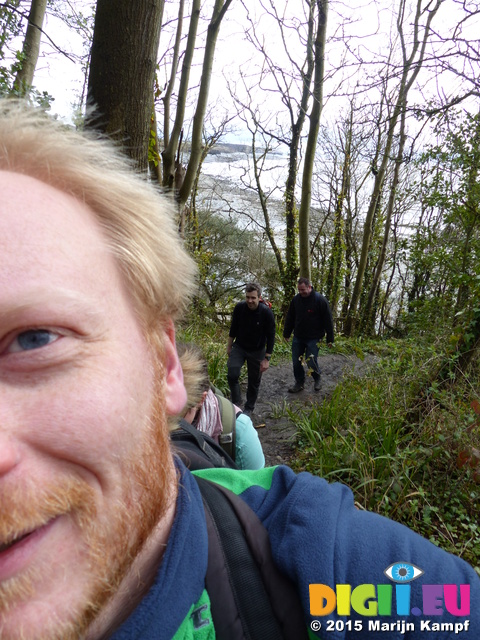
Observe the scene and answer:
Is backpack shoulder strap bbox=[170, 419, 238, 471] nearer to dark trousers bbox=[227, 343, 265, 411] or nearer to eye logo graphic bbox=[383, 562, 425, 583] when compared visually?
eye logo graphic bbox=[383, 562, 425, 583]

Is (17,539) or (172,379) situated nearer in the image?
(17,539)

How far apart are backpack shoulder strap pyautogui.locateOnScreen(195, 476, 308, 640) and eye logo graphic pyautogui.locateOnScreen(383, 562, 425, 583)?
22 cm

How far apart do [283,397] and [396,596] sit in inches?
252

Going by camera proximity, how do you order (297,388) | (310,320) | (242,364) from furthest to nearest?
(297,388) → (310,320) → (242,364)

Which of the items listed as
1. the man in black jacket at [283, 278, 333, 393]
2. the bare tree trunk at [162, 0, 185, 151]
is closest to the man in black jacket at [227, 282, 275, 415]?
the man in black jacket at [283, 278, 333, 393]

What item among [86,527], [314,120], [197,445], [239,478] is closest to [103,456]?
[86,527]

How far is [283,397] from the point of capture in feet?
23.5

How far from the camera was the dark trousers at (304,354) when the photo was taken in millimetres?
6965

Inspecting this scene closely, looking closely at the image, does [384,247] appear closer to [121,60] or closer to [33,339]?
[121,60]

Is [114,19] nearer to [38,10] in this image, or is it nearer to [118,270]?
[118,270]

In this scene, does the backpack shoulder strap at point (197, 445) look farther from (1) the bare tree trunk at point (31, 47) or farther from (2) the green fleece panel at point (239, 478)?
(1) the bare tree trunk at point (31, 47)

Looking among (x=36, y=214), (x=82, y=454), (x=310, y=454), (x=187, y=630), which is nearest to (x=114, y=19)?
(x=36, y=214)

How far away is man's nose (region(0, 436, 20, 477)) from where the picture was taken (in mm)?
590

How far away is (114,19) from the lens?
2.31 meters
